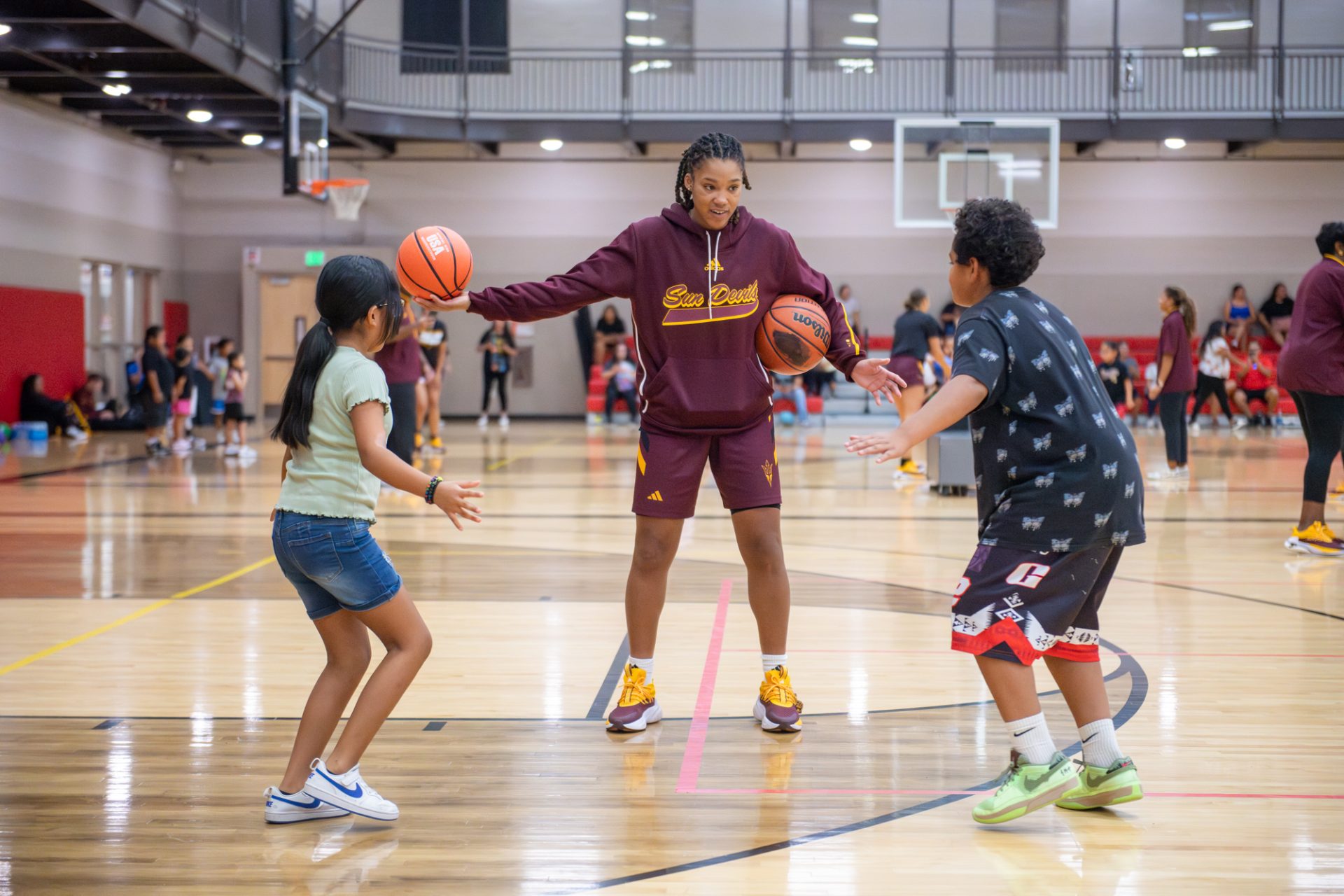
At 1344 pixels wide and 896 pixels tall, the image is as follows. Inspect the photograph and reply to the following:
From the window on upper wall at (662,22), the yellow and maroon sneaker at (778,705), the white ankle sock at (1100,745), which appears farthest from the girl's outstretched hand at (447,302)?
the window on upper wall at (662,22)

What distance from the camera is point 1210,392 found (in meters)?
18.2

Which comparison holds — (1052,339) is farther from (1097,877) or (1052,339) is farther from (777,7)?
(777,7)

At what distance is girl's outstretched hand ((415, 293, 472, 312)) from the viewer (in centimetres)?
352

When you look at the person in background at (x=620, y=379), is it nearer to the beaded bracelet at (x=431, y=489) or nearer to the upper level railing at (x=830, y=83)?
the upper level railing at (x=830, y=83)

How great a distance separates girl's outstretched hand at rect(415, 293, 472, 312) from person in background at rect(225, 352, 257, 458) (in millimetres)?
11074

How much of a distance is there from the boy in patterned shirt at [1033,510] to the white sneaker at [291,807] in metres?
1.50

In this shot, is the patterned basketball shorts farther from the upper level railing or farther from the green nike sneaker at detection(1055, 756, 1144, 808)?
the upper level railing

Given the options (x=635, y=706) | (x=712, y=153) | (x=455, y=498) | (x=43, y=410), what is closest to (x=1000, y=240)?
(x=712, y=153)

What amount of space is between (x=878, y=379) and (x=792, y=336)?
338 millimetres

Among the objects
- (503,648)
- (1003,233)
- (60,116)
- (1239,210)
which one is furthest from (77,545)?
(1239,210)

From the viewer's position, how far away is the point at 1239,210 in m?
21.6

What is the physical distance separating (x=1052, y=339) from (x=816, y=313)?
965mm

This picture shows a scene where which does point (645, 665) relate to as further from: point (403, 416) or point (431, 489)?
point (403, 416)

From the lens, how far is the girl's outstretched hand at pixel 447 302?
11.6ft
